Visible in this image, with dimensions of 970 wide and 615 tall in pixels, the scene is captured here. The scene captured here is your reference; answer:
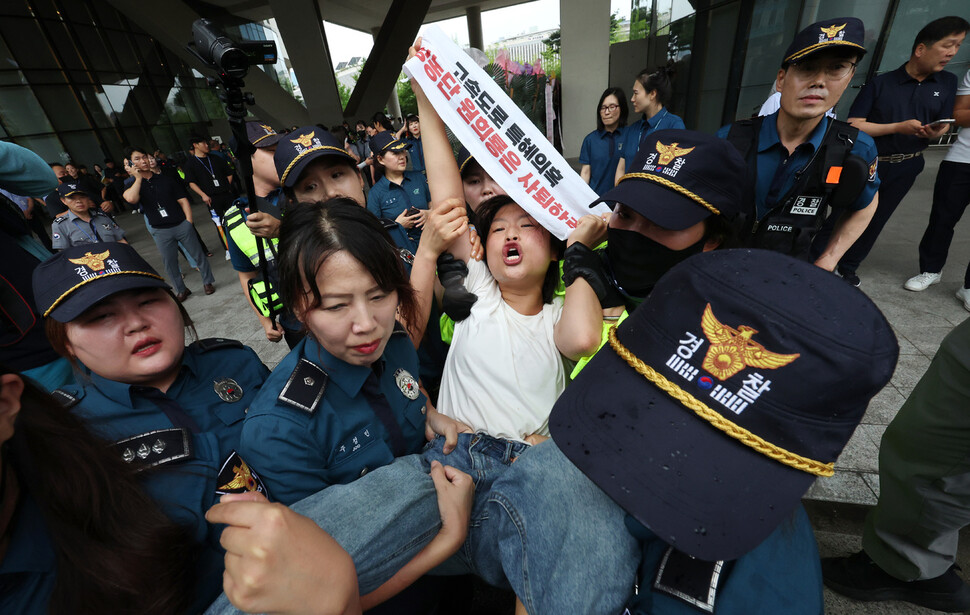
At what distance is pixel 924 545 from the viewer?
4.53 ft

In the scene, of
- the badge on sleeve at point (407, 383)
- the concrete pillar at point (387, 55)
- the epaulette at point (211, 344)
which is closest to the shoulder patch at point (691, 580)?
the badge on sleeve at point (407, 383)

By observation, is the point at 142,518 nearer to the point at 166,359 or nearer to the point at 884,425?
the point at 166,359

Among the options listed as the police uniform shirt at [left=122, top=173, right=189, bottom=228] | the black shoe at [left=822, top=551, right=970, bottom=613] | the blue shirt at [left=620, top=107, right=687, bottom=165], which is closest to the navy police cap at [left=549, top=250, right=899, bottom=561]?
the black shoe at [left=822, top=551, right=970, bottom=613]

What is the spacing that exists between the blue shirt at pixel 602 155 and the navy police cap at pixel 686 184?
11.2 feet

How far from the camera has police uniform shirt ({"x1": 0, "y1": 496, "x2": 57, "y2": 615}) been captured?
762 millimetres

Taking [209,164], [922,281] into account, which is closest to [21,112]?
[209,164]

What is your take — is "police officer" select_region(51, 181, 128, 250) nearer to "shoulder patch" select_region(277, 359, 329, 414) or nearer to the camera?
the camera

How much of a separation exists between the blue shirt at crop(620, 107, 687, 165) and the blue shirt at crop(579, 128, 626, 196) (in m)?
0.09

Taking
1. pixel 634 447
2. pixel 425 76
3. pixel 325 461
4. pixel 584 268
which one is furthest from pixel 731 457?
pixel 425 76

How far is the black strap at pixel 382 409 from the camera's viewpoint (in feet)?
4.13

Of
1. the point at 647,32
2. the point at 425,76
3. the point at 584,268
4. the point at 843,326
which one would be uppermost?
the point at 647,32

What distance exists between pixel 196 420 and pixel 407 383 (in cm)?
68

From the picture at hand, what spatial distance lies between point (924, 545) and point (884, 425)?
1.19 metres

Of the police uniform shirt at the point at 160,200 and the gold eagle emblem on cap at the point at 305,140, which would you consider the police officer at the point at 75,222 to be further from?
the gold eagle emblem on cap at the point at 305,140
